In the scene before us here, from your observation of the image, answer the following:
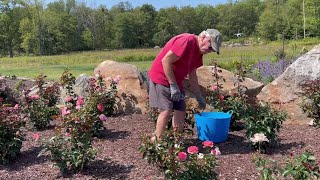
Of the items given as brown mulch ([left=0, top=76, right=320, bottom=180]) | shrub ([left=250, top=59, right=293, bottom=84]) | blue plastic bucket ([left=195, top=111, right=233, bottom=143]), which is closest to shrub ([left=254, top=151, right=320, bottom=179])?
brown mulch ([left=0, top=76, right=320, bottom=180])

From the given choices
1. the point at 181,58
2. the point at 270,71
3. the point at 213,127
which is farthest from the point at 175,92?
the point at 270,71

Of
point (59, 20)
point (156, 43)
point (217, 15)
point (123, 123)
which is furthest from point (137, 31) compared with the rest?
point (123, 123)

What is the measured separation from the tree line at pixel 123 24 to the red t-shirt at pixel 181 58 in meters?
32.6

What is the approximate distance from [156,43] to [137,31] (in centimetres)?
444

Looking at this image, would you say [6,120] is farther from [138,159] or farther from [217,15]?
[217,15]

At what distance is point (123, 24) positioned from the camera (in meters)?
59.1

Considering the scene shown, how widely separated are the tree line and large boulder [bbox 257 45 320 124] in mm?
30211

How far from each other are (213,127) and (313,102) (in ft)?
5.02

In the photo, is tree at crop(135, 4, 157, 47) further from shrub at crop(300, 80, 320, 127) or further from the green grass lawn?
shrub at crop(300, 80, 320, 127)

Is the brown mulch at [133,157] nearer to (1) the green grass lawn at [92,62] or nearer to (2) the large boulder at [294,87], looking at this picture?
(2) the large boulder at [294,87]

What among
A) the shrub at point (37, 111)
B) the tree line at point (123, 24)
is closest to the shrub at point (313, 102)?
the shrub at point (37, 111)

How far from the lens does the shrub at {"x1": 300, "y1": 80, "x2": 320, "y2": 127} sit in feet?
15.9

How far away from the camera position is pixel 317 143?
4.25m

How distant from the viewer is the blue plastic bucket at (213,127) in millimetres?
4277
